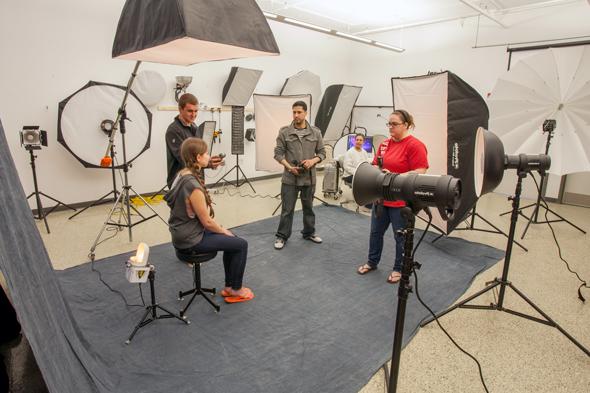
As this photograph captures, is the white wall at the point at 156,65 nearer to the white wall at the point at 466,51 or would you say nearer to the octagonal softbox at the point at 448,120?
the white wall at the point at 466,51

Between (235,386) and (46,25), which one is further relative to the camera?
(46,25)

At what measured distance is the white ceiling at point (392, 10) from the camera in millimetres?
5770

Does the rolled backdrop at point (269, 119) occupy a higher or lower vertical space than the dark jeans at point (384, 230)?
higher

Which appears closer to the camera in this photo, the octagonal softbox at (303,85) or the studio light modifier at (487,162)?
the studio light modifier at (487,162)

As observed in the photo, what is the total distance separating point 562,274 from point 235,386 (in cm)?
311

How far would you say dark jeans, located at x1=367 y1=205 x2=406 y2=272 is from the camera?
9.35 feet

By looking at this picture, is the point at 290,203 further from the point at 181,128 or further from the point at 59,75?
the point at 59,75

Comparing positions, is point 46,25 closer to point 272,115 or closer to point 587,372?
point 272,115

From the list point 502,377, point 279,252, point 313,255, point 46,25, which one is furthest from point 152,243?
point 502,377

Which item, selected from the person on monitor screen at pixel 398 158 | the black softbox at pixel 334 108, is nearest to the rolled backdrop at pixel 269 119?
the black softbox at pixel 334 108

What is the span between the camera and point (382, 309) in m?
2.60

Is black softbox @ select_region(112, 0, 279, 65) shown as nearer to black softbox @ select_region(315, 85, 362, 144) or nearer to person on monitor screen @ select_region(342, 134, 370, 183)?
person on monitor screen @ select_region(342, 134, 370, 183)

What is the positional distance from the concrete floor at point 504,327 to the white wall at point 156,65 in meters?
0.86

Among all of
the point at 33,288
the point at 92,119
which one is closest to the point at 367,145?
the point at 92,119
